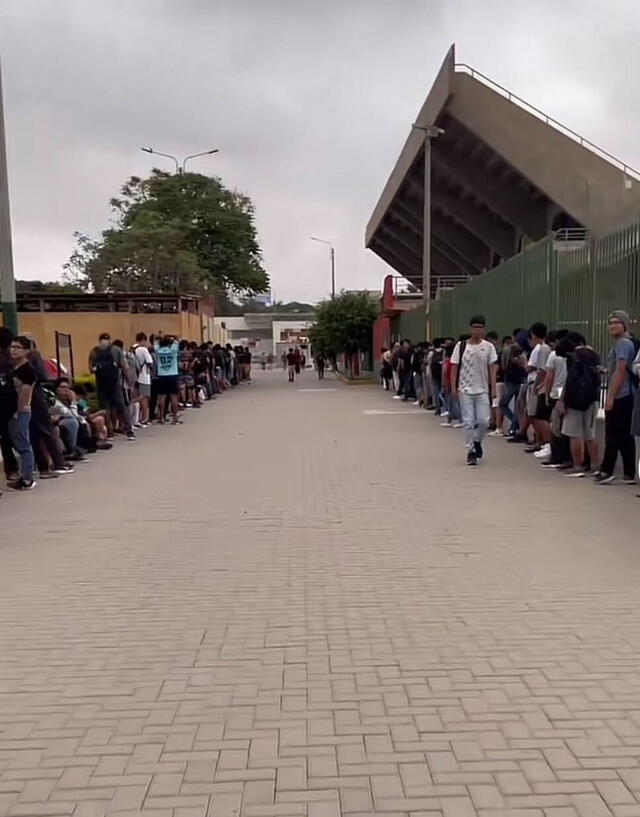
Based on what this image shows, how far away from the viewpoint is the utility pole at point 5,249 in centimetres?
1193

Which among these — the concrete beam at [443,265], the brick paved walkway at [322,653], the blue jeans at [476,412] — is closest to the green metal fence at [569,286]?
the blue jeans at [476,412]

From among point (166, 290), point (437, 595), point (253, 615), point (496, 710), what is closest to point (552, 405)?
point (437, 595)

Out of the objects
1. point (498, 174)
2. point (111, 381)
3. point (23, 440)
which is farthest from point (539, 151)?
point (23, 440)

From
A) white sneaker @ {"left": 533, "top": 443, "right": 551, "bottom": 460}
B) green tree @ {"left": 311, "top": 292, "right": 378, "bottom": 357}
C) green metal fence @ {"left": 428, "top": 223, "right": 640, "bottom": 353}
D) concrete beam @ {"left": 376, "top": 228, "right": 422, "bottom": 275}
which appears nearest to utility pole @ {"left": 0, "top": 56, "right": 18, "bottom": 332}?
white sneaker @ {"left": 533, "top": 443, "right": 551, "bottom": 460}

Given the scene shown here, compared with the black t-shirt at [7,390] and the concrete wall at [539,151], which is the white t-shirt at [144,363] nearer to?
the black t-shirt at [7,390]

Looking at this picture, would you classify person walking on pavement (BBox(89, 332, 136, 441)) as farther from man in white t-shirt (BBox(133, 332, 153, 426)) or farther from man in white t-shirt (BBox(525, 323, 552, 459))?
man in white t-shirt (BBox(525, 323, 552, 459))

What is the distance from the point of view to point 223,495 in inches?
341

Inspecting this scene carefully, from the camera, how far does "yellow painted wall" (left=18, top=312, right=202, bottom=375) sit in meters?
27.6

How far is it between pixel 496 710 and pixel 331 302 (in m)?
33.7

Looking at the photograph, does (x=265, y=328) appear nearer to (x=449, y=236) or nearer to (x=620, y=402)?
(x=449, y=236)

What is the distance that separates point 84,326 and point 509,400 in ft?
62.2

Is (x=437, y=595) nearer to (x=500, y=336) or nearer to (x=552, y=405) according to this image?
(x=552, y=405)

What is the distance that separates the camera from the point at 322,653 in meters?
4.38

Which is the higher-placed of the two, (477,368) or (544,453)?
(477,368)
